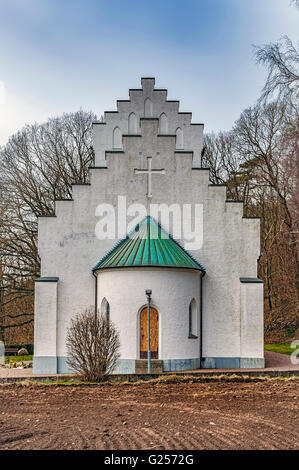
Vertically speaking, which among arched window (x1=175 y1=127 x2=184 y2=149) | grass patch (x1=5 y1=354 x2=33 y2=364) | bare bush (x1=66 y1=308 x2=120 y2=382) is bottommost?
grass patch (x1=5 y1=354 x2=33 y2=364)

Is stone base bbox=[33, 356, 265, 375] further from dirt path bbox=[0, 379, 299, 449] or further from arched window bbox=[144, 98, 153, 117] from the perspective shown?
arched window bbox=[144, 98, 153, 117]

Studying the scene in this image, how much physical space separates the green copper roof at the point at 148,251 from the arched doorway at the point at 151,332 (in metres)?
1.79

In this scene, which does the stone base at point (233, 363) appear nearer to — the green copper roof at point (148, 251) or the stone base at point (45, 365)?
the green copper roof at point (148, 251)

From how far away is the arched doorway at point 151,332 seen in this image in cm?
2191

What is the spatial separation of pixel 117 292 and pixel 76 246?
9.30 feet

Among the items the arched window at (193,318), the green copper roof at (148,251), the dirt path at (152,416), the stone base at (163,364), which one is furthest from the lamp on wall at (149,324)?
the dirt path at (152,416)

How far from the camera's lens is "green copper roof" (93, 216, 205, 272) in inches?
861

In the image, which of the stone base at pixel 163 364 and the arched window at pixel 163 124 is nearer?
the stone base at pixel 163 364

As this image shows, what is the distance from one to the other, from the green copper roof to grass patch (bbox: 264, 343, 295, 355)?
11.7m

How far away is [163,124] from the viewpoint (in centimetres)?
2855

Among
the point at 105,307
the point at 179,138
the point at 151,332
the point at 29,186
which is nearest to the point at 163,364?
the point at 151,332

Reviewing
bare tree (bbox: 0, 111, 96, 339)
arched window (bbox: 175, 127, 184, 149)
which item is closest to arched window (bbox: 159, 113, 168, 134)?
arched window (bbox: 175, 127, 184, 149)

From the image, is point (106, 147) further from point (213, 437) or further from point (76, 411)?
point (213, 437)

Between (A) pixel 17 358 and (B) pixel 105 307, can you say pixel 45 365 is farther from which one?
(A) pixel 17 358
